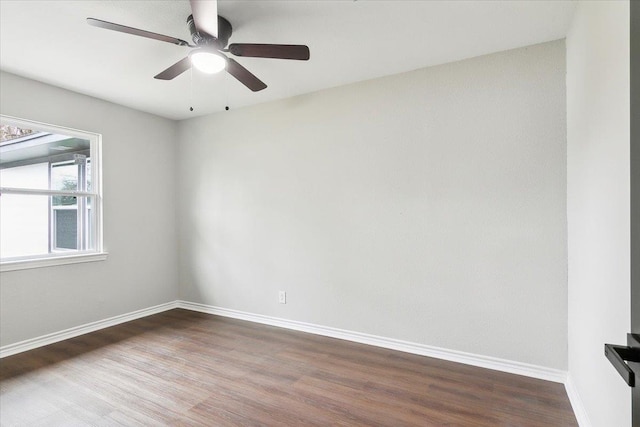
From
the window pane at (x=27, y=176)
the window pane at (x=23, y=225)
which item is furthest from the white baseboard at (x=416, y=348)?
the window pane at (x=27, y=176)

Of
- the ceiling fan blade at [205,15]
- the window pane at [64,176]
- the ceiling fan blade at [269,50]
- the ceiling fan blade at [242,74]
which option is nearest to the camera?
the ceiling fan blade at [205,15]

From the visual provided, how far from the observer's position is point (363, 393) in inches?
85.7

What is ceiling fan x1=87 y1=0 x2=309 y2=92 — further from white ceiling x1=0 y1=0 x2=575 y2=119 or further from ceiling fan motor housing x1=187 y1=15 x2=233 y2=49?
white ceiling x1=0 y1=0 x2=575 y2=119

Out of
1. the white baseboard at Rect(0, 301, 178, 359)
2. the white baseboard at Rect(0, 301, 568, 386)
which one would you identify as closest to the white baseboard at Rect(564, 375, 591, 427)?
the white baseboard at Rect(0, 301, 568, 386)

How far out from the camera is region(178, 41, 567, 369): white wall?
235 centimetres

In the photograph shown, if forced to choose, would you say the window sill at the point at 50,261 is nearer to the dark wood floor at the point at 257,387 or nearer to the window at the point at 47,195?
the window at the point at 47,195

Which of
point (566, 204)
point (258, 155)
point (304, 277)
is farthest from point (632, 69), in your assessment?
point (258, 155)

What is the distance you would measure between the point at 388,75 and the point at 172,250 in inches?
139

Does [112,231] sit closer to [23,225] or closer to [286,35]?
[23,225]

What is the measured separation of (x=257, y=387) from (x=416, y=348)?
56.2 inches

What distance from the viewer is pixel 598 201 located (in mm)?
1519

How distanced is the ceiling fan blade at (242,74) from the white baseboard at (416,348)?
94.9 inches

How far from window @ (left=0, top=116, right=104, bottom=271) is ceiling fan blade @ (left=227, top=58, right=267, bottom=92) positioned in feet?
7.46

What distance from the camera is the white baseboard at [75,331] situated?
2844 millimetres
